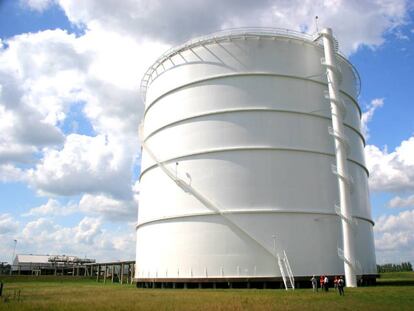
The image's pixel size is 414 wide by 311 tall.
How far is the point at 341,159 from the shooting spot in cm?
2350

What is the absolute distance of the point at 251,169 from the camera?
23109 millimetres

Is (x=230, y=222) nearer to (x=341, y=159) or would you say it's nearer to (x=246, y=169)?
(x=246, y=169)

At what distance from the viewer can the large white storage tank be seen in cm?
2241

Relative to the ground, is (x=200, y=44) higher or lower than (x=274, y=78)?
higher

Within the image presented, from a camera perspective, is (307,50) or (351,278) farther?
(307,50)

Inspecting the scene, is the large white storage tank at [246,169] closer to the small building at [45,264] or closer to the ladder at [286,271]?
the ladder at [286,271]

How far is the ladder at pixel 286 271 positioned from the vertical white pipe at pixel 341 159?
2.93m

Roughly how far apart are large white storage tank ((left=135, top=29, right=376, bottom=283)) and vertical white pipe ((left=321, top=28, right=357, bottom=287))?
94 cm

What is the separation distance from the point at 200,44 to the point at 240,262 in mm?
13176

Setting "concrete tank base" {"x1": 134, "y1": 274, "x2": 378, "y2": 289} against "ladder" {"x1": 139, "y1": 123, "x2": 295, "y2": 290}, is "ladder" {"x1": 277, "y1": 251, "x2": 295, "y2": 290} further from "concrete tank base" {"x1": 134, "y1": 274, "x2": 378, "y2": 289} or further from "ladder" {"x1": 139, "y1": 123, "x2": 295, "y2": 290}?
"concrete tank base" {"x1": 134, "y1": 274, "x2": 378, "y2": 289}

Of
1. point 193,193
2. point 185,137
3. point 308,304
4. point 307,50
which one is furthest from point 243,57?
point 308,304

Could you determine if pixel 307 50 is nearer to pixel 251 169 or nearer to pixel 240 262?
pixel 251 169

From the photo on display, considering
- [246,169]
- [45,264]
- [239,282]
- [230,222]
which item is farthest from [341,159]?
[45,264]

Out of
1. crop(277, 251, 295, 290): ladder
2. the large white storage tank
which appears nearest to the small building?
the large white storage tank
